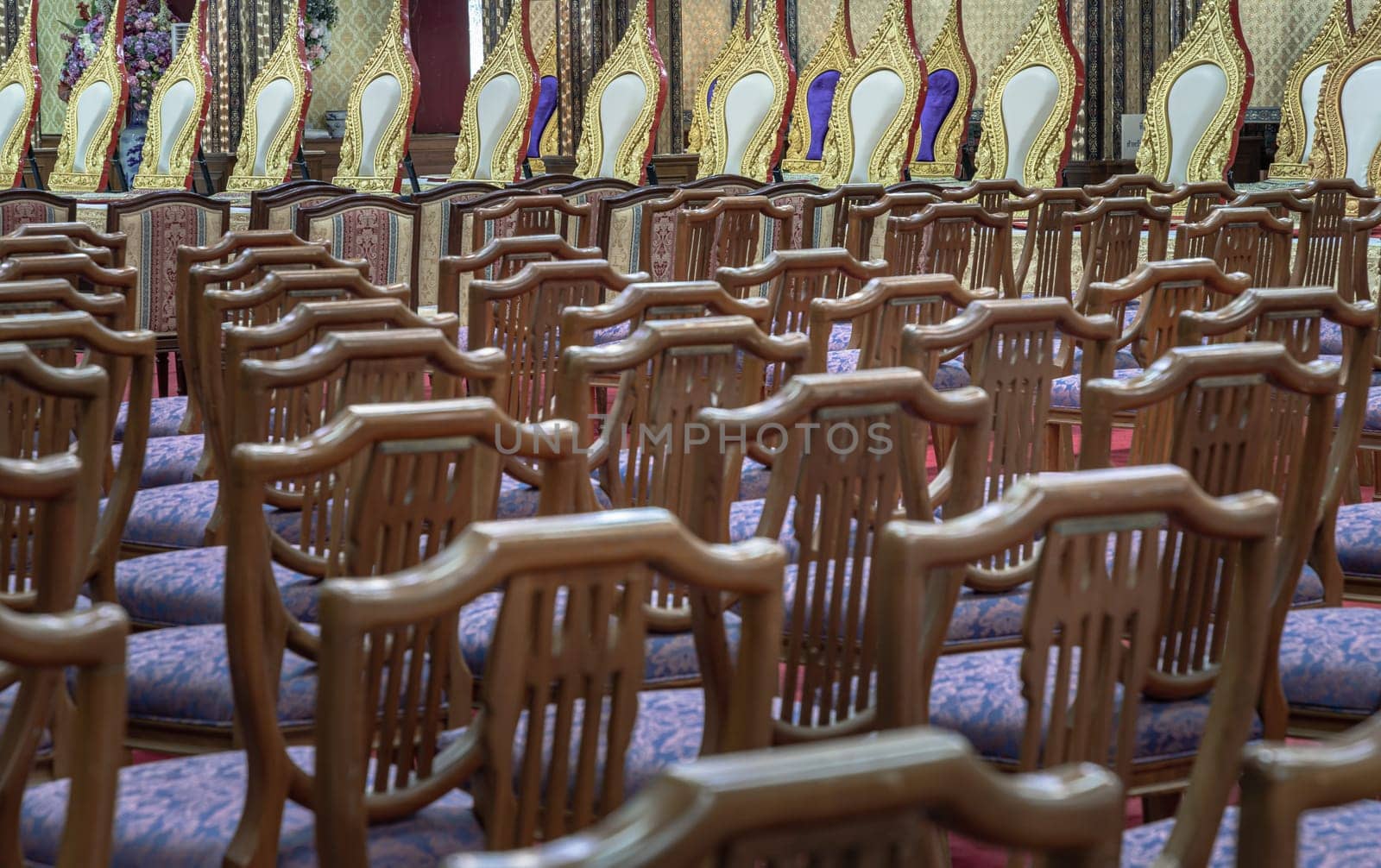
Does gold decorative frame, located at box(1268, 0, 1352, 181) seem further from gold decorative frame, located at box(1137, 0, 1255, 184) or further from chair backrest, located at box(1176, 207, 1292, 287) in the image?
chair backrest, located at box(1176, 207, 1292, 287)

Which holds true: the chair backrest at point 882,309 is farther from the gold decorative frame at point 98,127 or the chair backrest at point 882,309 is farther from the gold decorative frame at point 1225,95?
the gold decorative frame at point 98,127

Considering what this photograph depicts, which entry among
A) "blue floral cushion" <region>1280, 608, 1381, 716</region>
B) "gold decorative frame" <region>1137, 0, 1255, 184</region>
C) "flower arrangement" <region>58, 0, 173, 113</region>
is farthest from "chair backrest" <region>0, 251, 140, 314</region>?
"flower arrangement" <region>58, 0, 173, 113</region>

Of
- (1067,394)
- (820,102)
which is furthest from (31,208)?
(820,102)

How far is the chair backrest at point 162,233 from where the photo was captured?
5.20 meters

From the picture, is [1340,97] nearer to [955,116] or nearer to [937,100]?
[955,116]

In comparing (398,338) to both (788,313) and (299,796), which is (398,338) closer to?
(299,796)

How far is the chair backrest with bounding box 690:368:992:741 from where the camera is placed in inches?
58.4

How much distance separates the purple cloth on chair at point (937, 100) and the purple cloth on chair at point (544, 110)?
10.4 feet

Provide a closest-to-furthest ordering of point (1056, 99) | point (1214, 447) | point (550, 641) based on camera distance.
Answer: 1. point (550, 641)
2. point (1214, 447)
3. point (1056, 99)

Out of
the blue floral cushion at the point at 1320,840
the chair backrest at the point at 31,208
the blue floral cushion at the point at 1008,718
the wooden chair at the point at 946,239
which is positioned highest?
the wooden chair at the point at 946,239

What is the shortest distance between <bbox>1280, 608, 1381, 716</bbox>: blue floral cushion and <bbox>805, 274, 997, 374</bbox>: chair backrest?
27.6 inches

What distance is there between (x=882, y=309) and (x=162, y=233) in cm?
348

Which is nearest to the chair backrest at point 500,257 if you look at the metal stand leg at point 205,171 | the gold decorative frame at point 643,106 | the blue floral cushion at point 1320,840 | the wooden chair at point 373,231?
the wooden chair at point 373,231

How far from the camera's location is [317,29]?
9320mm
